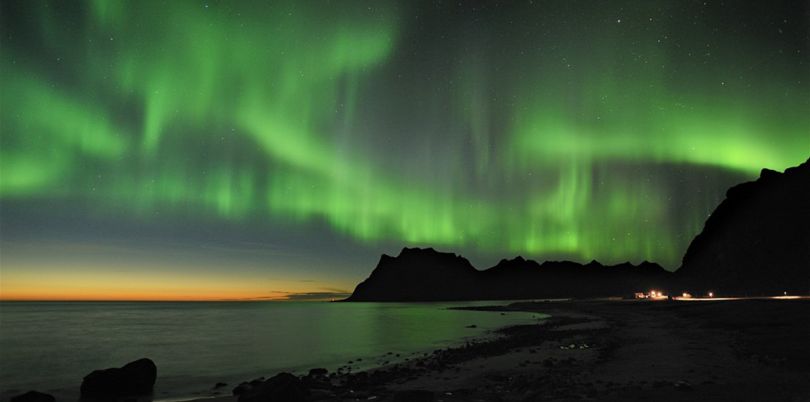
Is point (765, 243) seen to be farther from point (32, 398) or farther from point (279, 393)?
point (32, 398)

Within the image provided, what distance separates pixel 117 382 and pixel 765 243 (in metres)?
109

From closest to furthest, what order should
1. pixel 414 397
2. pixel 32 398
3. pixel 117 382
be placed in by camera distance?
pixel 414 397 → pixel 32 398 → pixel 117 382

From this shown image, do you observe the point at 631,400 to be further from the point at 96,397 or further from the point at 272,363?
the point at 272,363

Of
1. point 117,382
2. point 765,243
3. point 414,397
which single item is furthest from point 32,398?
point 765,243

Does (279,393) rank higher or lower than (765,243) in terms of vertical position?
lower

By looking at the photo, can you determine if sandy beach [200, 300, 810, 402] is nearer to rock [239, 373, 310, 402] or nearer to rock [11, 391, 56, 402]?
rock [239, 373, 310, 402]

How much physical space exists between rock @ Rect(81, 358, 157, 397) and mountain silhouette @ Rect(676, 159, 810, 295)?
9354 cm

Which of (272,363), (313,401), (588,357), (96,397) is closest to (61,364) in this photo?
A: (272,363)

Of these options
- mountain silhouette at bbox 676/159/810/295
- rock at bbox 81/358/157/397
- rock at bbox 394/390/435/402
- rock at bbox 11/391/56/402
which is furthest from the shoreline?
mountain silhouette at bbox 676/159/810/295

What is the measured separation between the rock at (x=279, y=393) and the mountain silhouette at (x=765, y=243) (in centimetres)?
9185

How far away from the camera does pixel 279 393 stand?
14.6 m

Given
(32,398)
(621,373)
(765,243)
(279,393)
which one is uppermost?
(765,243)

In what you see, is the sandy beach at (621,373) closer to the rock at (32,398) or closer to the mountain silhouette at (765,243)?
the rock at (32,398)

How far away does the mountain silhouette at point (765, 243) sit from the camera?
286 feet
